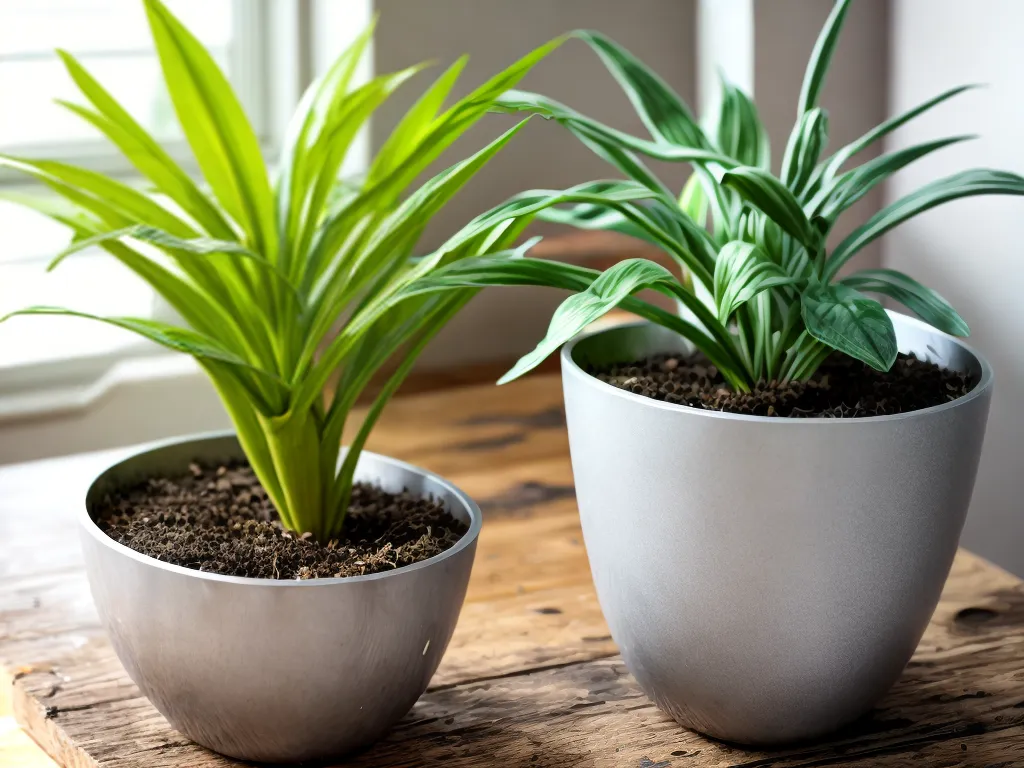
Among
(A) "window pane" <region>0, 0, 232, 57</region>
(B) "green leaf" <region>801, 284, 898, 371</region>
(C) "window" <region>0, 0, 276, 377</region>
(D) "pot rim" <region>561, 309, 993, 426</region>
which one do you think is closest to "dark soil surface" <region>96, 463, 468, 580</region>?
(D) "pot rim" <region>561, 309, 993, 426</region>

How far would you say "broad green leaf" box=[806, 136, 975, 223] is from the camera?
609mm

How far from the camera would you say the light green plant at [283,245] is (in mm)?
615

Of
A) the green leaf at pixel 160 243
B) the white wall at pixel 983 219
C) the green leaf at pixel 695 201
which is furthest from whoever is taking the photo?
the white wall at pixel 983 219

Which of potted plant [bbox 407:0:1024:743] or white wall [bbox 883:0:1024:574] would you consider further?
white wall [bbox 883:0:1024:574]

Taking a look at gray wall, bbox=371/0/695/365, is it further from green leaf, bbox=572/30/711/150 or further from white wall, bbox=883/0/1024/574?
green leaf, bbox=572/30/711/150

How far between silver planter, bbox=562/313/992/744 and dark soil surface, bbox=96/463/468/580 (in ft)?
0.33

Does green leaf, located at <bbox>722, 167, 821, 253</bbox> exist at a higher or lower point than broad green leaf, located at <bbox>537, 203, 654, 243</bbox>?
higher

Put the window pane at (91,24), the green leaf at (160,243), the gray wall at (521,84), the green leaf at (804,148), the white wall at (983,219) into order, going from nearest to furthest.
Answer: the green leaf at (160,243)
the green leaf at (804,148)
the white wall at (983,219)
the gray wall at (521,84)
the window pane at (91,24)

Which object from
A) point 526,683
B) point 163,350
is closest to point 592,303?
point 526,683

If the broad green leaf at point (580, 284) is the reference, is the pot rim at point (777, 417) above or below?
below

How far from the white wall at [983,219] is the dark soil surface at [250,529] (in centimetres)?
67

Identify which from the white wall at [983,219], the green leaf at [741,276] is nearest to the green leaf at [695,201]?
the green leaf at [741,276]

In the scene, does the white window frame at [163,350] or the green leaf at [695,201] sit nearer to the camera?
the green leaf at [695,201]

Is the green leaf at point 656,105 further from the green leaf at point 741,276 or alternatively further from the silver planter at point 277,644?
the silver planter at point 277,644
